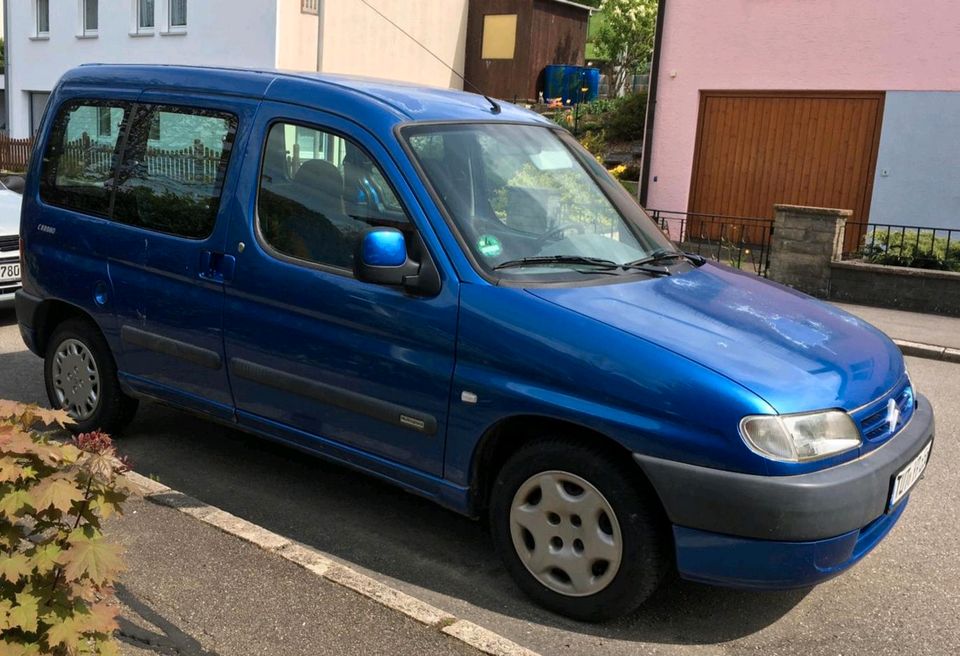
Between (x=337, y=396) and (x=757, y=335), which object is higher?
(x=757, y=335)

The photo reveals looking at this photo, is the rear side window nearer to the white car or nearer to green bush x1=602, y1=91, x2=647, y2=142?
the white car

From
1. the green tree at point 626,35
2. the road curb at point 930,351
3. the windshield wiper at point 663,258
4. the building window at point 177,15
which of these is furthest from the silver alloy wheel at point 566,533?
the green tree at point 626,35

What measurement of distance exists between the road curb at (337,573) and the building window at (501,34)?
27.0 metres

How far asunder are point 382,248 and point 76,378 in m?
2.71

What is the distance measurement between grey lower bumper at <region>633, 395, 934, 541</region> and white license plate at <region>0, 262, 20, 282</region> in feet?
23.4

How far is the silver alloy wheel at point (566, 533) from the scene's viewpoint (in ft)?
11.6

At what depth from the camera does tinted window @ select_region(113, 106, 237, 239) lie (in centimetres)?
479

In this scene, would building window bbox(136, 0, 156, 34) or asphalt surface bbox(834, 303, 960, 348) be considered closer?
asphalt surface bbox(834, 303, 960, 348)

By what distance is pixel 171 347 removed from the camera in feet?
16.2

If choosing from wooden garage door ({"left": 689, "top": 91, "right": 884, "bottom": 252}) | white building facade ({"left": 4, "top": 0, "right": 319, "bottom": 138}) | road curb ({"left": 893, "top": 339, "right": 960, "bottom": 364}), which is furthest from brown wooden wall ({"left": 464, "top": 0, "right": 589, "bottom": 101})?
road curb ({"left": 893, "top": 339, "right": 960, "bottom": 364})

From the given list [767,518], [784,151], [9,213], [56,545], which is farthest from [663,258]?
[784,151]

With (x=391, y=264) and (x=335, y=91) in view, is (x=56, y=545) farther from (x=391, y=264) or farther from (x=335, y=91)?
(x=335, y=91)

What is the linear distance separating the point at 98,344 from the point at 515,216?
262 centimetres

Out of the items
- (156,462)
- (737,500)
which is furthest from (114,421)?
(737,500)
